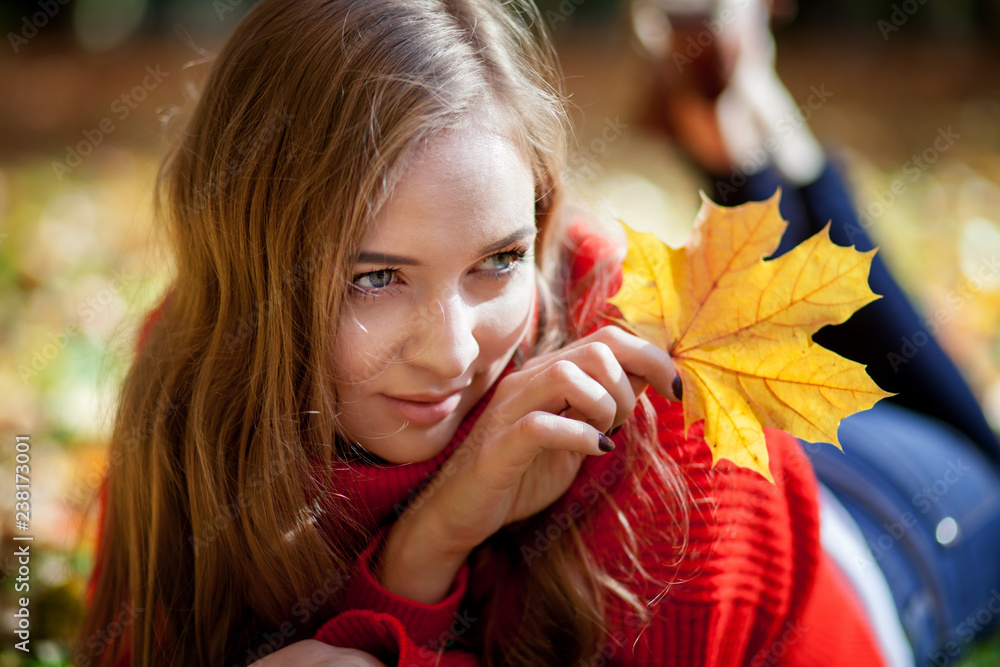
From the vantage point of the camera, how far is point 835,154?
2631 millimetres

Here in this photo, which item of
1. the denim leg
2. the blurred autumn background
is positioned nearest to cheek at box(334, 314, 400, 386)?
the blurred autumn background

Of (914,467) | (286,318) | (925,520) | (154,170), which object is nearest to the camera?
(286,318)

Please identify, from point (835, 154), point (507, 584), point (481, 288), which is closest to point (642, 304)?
point (481, 288)

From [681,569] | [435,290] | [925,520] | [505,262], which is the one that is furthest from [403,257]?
[925,520]

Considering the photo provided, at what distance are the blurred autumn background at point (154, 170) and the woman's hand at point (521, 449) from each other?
1.84 ft

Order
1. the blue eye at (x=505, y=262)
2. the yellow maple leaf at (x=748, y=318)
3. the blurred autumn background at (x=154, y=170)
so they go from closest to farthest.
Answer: the yellow maple leaf at (x=748, y=318), the blue eye at (x=505, y=262), the blurred autumn background at (x=154, y=170)

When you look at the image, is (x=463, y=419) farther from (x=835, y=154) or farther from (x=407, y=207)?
(x=835, y=154)

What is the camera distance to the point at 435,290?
3.53 feet

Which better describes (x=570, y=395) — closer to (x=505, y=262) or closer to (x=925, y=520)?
(x=505, y=262)

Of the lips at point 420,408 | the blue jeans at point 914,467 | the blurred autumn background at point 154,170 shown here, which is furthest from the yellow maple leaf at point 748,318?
the blue jeans at point 914,467

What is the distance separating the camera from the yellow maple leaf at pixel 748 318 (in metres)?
1.02

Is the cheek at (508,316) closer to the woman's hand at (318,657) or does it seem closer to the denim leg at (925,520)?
the woman's hand at (318,657)

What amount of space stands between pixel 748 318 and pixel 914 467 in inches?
44.0

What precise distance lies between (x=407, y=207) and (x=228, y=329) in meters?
0.42
